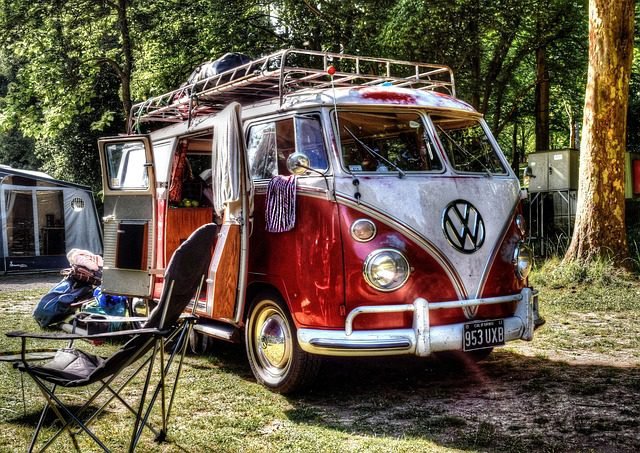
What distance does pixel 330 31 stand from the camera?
17.2 meters

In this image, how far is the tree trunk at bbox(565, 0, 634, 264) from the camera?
10.7 metres

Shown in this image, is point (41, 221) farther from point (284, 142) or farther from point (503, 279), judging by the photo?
point (503, 279)

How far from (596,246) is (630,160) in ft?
16.1

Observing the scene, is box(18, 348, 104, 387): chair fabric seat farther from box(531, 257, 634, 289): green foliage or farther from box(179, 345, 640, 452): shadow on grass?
box(531, 257, 634, 289): green foliage

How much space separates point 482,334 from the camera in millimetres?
5500

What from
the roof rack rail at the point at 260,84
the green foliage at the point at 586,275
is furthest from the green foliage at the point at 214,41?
the roof rack rail at the point at 260,84

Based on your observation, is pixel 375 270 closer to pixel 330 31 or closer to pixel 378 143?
pixel 378 143

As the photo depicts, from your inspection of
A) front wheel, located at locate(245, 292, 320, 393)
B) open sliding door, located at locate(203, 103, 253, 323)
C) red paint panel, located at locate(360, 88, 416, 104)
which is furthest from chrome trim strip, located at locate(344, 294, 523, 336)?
red paint panel, located at locate(360, 88, 416, 104)

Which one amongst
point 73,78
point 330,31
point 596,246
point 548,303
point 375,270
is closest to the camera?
point 375,270

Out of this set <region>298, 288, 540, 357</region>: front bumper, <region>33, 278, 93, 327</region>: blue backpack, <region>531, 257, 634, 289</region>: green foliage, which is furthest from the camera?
<region>531, 257, 634, 289</region>: green foliage

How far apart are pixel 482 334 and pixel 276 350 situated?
159 centimetres

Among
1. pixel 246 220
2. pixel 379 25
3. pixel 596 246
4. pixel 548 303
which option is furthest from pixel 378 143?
pixel 379 25

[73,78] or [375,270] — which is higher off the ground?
[73,78]

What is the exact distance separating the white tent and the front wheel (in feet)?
43.2
